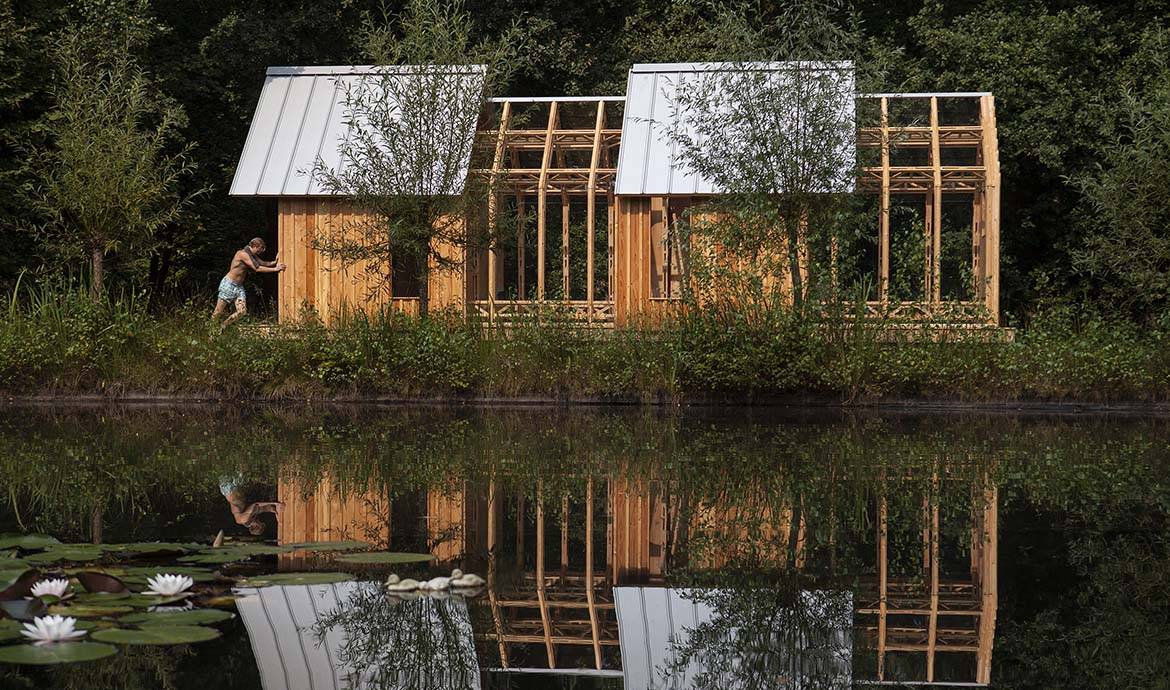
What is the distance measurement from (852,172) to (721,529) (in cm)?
938

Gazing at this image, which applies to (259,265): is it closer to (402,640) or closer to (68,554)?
(68,554)

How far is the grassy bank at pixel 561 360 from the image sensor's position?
621 inches

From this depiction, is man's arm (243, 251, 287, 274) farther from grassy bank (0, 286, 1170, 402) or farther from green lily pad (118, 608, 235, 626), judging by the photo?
green lily pad (118, 608, 235, 626)

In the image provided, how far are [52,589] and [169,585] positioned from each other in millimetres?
443

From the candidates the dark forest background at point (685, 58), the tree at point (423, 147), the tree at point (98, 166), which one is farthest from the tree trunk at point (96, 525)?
the dark forest background at point (685, 58)

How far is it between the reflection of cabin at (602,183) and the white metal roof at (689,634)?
12742mm

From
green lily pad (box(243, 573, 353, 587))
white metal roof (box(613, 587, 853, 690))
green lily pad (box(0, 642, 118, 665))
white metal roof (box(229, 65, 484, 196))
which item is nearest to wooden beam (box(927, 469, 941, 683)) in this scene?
white metal roof (box(613, 587, 853, 690))

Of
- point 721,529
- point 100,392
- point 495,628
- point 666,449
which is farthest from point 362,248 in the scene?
point 495,628

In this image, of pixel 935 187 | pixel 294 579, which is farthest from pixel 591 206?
pixel 294 579

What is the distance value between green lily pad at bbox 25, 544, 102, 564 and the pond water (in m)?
0.02

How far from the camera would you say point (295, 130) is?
2266 cm

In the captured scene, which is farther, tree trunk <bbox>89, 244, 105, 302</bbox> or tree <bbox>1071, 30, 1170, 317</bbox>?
tree <bbox>1071, 30, 1170, 317</bbox>

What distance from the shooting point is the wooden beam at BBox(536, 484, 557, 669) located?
562cm

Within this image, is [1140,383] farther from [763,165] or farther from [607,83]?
[607,83]
